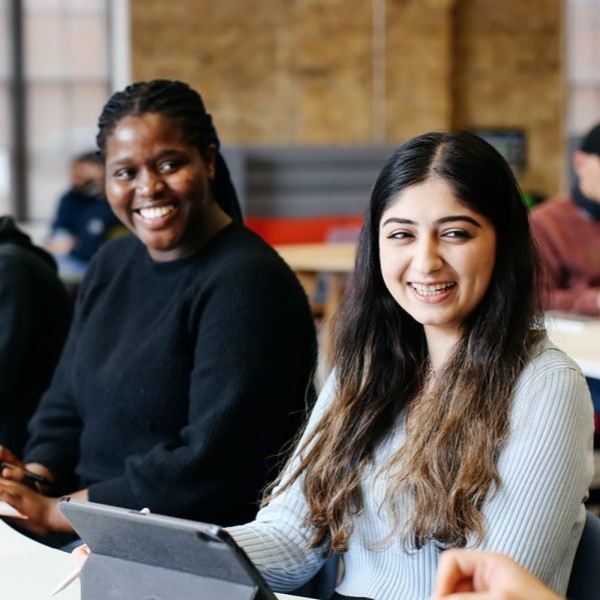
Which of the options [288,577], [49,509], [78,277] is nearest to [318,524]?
[288,577]

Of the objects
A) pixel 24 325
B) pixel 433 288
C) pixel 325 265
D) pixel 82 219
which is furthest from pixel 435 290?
pixel 82 219

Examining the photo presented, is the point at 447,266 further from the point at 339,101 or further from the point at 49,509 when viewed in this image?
the point at 339,101

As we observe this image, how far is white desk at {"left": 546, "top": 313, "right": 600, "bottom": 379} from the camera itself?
3.17 metres

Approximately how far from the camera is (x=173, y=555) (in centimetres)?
136

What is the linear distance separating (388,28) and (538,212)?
6.16m

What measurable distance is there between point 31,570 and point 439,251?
78 cm

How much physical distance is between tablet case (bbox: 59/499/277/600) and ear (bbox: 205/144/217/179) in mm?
1194

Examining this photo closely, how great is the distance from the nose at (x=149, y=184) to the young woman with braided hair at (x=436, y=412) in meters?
0.61

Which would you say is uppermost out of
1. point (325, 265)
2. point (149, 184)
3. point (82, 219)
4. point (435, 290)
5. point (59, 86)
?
point (59, 86)

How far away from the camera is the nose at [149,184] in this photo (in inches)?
95.7

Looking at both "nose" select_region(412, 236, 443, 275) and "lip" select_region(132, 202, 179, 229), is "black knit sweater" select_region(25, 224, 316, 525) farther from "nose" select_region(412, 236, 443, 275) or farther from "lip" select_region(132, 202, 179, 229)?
"nose" select_region(412, 236, 443, 275)

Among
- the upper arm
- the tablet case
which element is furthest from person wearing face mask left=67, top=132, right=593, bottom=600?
the tablet case

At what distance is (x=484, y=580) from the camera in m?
1.30

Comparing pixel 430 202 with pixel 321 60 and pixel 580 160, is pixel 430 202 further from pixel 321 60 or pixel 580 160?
pixel 321 60
